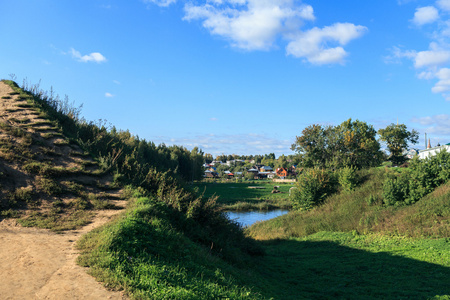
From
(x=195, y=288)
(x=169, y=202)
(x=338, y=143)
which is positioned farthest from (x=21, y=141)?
(x=338, y=143)

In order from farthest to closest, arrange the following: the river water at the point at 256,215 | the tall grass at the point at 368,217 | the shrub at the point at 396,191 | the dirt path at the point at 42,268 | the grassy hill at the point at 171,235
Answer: the river water at the point at 256,215, the shrub at the point at 396,191, the tall grass at the point at 368,217, the grassy hill at the point at 171,235, the dirt path at the point at 42,268

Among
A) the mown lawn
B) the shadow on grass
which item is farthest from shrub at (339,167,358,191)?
Answer: the shadow on grass

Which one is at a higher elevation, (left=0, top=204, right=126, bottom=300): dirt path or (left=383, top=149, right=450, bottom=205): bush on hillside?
(left=383, top=149, right=450, bottom=205): bush on hillside

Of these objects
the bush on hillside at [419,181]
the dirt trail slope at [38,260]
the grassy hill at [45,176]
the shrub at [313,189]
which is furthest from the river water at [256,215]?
the dirt trail slope at [38,260]

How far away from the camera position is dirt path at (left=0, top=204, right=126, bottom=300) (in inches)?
213

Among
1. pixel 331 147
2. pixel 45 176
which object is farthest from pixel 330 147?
pixel 45 176

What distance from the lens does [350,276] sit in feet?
39.6

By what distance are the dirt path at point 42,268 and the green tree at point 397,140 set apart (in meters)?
65.6

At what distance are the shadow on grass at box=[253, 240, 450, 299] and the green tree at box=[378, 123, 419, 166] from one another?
53.8m

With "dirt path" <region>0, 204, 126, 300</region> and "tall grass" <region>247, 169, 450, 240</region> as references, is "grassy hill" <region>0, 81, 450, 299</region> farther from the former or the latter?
"dirt path" <region>0, 204, 126, 300</region>

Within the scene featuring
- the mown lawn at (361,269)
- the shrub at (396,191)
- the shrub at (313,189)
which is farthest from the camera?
the shrub at (313,189)

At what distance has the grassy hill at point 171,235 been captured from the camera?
6887 millimetres

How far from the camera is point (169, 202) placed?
11.5 metres

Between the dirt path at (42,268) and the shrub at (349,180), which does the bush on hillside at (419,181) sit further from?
the dirt path at (42,268)
